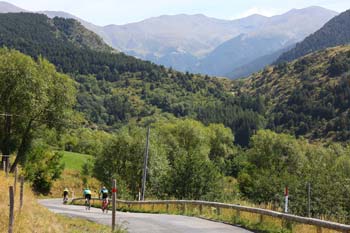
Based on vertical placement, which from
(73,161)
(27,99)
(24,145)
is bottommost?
(73,161)

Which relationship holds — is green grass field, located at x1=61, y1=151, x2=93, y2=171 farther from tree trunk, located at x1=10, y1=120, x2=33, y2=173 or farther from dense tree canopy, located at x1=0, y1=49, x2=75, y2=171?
dense tree canopy, located at x1=0, y1=49, x2=75, y2=171

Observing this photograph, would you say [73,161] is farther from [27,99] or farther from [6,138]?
[27,99]

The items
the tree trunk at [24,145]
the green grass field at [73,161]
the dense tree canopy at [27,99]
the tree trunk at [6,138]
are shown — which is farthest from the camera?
the green grass field at [73,161]

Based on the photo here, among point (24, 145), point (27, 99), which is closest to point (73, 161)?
point (24, 145)

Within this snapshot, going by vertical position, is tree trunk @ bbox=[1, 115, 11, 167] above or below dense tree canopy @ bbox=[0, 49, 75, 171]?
below

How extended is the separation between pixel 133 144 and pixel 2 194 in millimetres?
48467

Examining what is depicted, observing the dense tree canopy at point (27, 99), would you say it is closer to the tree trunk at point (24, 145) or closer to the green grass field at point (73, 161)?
the tree trunk at point (24, 145)

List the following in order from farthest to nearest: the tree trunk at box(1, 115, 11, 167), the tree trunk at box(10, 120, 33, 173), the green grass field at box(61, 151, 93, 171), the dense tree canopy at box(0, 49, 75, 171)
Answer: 1. the green grass field at box(61, 151, 93, 171)
2. the tree trunk at box(10, 120, 33, 173)
3. the tree trunk at box(1, 115, 11, 167)
4. the dense tree canopy at box(0, 49, 75, 171)

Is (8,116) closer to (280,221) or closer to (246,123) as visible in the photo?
(280,221)

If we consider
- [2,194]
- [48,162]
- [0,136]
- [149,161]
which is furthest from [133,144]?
[2,194]

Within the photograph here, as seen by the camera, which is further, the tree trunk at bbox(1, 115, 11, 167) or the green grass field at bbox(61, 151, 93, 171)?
the green grass field at bbox(61, 151, 93, 171)

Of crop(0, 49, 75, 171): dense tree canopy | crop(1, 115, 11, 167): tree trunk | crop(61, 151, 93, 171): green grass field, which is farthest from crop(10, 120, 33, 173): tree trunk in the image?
crop(61, 151, 93, 171): green grass field

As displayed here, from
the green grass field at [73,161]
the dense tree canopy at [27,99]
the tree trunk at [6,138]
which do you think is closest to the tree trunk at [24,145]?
the dense tree canopy at [27,99]

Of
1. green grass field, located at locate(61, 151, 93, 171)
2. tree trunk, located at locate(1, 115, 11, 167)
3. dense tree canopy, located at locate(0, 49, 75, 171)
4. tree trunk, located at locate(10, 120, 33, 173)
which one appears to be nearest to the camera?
dense tree canopy, located at locate(0, 49, 75, 171)
